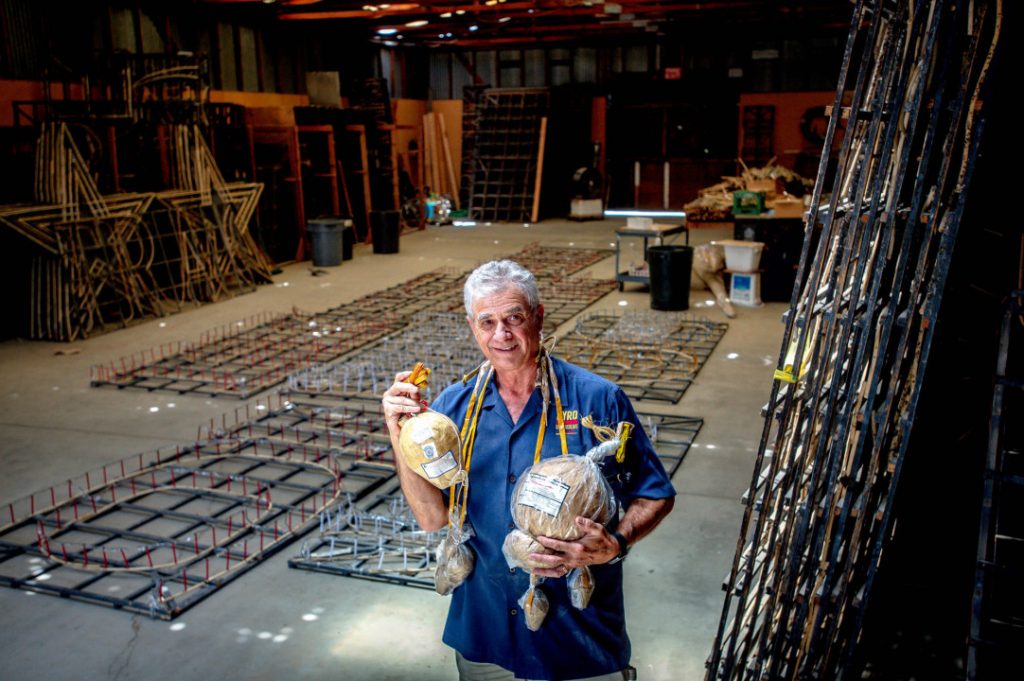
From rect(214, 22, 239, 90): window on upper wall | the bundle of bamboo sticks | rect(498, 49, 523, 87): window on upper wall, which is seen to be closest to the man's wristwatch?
rect(214, 22, 239, 90): window on upper wall

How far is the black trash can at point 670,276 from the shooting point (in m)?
12.9

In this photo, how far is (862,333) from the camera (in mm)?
3375

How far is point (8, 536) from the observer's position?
6.32 m

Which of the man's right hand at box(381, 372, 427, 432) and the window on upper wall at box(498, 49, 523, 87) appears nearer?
the man's right hand at box(381, 372, 427, 432)

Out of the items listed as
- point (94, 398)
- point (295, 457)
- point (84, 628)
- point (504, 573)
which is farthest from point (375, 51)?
point (504, 573)

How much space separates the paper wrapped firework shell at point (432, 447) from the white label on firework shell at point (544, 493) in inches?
11.1

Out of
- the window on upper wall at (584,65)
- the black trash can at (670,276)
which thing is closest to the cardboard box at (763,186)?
the black trash can at (670,276)

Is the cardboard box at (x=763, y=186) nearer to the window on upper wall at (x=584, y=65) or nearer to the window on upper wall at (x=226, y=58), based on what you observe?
the window on upper wall at (x=584, y=65)

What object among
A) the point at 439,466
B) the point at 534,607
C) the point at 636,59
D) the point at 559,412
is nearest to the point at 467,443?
the point at 439,466

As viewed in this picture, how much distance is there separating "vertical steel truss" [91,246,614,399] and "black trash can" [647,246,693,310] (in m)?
1.09

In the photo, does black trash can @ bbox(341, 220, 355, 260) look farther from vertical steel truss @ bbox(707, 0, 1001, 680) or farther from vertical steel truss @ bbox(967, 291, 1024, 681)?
vertical steel truss @ bbox(967, 291, 1024, 681)

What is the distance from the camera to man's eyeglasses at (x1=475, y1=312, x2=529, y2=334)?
3006 millimetres

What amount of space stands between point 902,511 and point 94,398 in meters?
7.84

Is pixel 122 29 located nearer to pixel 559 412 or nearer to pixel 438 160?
pixel 438 160
